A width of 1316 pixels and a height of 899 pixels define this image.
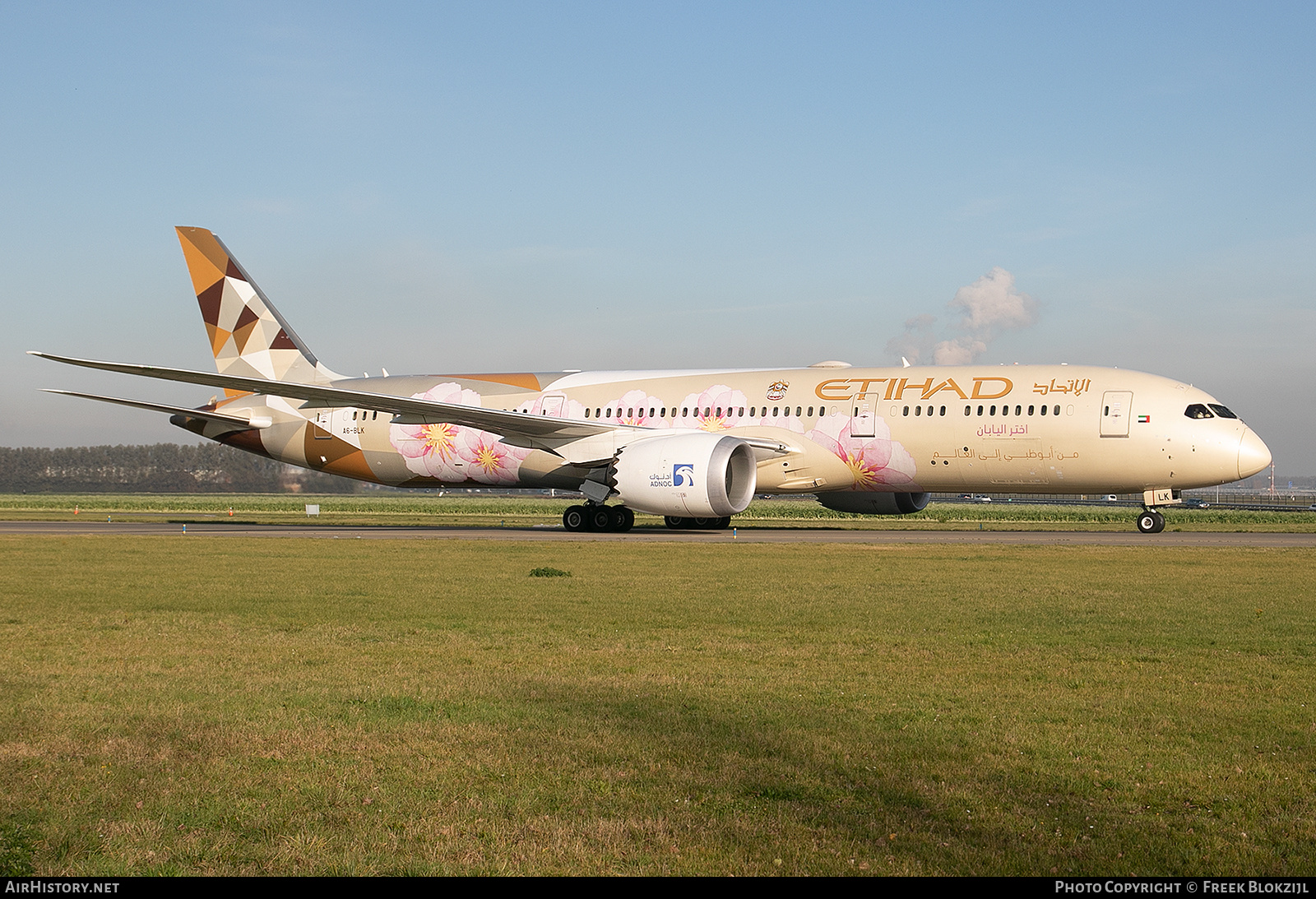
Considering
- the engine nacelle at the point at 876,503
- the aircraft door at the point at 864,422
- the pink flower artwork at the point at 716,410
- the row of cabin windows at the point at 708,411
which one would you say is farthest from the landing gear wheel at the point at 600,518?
the aircraft door at the point at 864,422

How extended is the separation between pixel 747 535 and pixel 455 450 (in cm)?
962

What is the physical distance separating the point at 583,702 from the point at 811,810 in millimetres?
2648

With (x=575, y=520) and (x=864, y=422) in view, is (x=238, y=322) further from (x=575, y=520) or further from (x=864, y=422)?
(x=864, y=422)

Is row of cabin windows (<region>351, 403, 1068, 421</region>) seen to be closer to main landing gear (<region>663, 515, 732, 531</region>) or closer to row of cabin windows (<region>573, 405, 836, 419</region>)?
row of cabin windows (<region>573, 405, 836, 419</region>)

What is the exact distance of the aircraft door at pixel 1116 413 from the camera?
26312mm

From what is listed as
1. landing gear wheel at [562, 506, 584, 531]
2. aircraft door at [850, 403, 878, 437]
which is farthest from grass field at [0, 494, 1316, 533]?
aircraft door at [850, 403, 878, 437]

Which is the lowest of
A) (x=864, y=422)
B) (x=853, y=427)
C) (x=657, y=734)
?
(x=657, y=734)

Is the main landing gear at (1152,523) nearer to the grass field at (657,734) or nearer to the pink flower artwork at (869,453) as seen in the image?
the pink flower artwork at (869,453)

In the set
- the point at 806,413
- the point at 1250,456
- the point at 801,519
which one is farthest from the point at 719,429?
the point at 801,519

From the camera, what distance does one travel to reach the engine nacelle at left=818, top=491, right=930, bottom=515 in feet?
104

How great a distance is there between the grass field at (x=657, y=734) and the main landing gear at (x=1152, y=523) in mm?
15279

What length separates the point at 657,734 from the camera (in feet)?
21.7

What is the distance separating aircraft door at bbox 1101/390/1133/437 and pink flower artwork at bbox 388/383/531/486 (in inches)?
593
